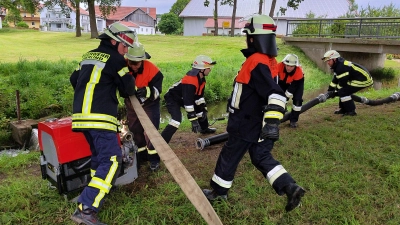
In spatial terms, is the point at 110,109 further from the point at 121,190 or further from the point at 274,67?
the point at 274,67

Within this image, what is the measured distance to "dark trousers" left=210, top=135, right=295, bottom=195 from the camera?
2.98 m

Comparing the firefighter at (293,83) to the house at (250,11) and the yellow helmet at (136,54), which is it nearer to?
the yellow helmet at (136,54)

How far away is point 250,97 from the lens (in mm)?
A: 3076

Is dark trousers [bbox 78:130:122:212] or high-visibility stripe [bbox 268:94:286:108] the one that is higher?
high-visibility stripe [bbox 268:94:286:108]

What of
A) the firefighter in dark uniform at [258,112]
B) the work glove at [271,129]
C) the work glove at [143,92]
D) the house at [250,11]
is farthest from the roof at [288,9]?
the work glove at [271,129]

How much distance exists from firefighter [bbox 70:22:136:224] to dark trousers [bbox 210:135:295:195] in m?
1.00

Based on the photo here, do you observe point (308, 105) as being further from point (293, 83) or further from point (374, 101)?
point (374, 101)

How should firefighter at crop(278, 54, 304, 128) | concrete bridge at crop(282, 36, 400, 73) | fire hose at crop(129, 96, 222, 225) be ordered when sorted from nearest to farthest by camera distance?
fire hose at crop(129, 96, 222, 225)
firefighter at crop(278, 54, 304, 128)
concrete bridge at crop(282, 36, 400, 73)

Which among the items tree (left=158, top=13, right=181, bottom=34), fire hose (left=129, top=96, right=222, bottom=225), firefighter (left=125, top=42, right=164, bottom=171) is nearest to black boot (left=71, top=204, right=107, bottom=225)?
fire hose (left=129, top=96, right=222, bottom=225)

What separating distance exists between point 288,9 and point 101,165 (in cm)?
4598

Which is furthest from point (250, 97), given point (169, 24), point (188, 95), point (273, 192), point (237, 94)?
point (169, 24)

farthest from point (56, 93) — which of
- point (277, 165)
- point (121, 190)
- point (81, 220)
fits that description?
point (277, 165)

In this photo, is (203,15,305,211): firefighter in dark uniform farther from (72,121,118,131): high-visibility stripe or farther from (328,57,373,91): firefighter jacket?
(328,57,373,91): firefighter jacket

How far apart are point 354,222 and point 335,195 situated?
552 millimetres
